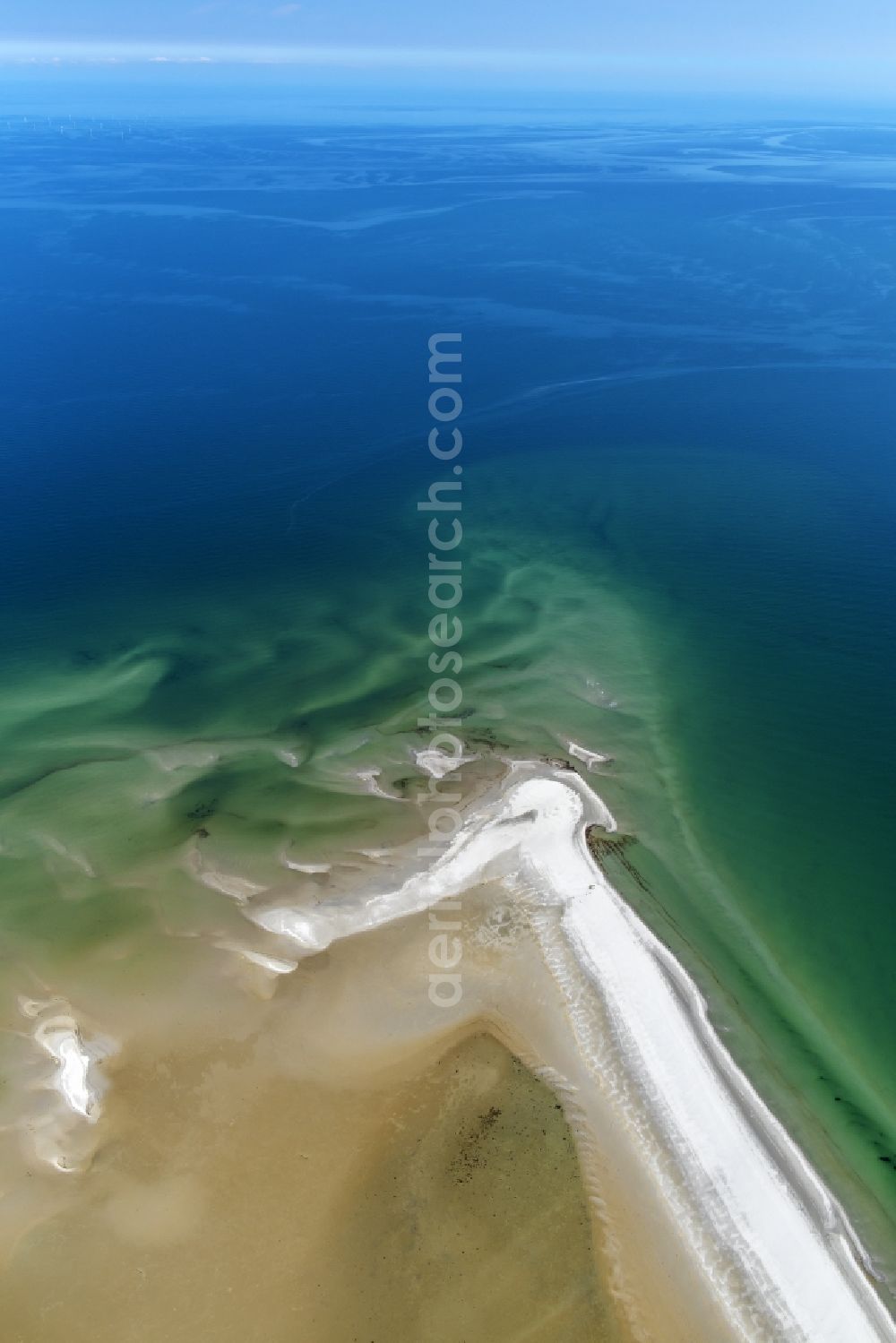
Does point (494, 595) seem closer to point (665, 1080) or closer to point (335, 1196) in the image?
point (665, 1080)

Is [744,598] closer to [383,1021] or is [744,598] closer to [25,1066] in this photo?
[383,1021]

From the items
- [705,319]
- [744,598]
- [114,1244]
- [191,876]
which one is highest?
[705,319]

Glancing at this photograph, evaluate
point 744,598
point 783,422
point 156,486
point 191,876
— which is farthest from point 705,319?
point 191,876

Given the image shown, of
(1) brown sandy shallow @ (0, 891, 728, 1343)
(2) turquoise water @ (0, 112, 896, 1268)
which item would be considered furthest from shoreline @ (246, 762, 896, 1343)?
(2) turquoise water @ (0, 112, 896, 1268)

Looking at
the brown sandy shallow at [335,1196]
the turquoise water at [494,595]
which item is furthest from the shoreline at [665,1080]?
the turquoise water at [494,595]

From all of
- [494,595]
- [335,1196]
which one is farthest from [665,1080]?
[494,595]

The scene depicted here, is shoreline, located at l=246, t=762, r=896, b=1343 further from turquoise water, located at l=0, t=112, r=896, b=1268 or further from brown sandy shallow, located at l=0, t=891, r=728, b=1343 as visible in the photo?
turquoise water, located at l=0, t=112, r=896, b=1268

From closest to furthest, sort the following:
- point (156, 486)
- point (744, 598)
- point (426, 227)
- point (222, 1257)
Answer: point (222, 1257)
point (744, 598)
point (156, 486)
point (426, 227)
